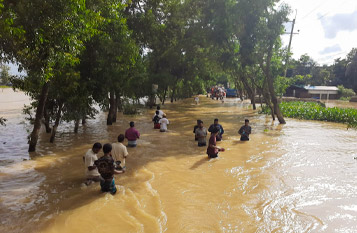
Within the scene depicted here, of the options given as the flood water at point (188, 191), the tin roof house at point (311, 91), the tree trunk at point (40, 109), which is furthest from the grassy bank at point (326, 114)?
the tin roof house at point (311, 91)

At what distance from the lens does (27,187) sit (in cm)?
733

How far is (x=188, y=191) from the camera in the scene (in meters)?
7.09

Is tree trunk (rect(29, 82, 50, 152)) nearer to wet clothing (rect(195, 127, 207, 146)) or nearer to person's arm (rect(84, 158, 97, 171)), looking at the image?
person's arm (rect(84, 158, 97, 171))

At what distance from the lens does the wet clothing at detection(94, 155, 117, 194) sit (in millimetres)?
6367

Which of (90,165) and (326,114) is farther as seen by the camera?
(326,114)

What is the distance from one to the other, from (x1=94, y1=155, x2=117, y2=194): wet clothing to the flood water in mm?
191

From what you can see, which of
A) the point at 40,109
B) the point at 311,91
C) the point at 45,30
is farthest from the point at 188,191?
the point at 311,91

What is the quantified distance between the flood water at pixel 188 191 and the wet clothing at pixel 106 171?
0.19 metres

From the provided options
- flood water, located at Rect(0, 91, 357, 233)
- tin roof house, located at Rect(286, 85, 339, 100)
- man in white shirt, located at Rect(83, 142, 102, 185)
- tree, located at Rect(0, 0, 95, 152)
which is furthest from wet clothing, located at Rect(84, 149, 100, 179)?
tin roof house, located at Rect(286, 85, 339, 100)

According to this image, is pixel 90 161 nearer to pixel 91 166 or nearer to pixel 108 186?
pixel 91 166

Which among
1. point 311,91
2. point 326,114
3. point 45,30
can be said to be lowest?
point 326,114

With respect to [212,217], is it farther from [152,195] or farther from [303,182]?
[303,182]

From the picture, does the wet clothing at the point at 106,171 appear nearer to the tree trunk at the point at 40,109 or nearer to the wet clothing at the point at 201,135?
the tree trunk at the point at 40,109

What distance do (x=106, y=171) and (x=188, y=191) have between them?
2.21 meters
